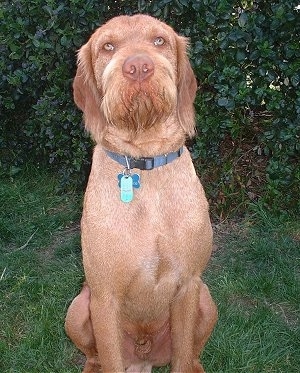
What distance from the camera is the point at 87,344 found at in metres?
3.18

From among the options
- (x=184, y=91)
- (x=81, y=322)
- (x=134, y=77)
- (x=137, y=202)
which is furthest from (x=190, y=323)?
(x=134, y=77)

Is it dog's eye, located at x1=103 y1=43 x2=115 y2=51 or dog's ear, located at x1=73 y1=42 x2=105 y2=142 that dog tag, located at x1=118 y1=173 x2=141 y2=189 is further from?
dog's eye, located at x1=103 y1=43 x2=115 y2=51

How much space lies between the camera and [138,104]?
258cm

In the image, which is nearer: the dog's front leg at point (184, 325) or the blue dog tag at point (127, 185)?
the blue dog tag at point (127, 185)

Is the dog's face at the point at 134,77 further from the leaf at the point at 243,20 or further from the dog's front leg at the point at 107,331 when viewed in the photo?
the leaf at the point at 243,20

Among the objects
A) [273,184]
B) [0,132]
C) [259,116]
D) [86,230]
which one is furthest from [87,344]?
[0,132]

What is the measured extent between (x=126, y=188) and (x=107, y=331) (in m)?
0.65

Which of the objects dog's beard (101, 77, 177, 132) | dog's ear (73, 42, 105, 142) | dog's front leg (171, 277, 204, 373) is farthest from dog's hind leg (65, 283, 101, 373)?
dog's beard (101, 77, 177, 132)

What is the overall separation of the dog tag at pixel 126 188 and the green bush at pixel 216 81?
167 cm

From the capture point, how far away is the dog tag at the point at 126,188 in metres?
2.82

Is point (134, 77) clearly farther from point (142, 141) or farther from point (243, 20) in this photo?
point (243, 20)

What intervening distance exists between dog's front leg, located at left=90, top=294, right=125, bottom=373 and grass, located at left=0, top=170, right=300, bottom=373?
588 millimetres

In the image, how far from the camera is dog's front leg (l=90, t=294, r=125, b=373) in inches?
115

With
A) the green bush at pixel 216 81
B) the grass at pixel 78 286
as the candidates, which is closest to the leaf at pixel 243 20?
the green bush at pixel 216 81
